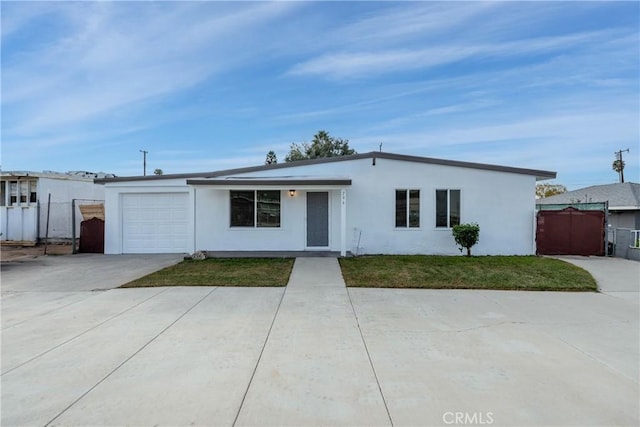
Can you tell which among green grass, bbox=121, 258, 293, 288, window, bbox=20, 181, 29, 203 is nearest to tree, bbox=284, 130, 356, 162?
window, bbox=20, 181, 29, 203

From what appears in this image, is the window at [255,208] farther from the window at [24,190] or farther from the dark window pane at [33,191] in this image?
the window at [24,190]

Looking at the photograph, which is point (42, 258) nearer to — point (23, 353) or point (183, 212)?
point (183, 212)

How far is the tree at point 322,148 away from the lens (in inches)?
1359

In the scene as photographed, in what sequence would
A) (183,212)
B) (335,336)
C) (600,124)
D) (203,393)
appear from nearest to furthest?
(203,393)
(335,336)
(183,212)
(600,124)

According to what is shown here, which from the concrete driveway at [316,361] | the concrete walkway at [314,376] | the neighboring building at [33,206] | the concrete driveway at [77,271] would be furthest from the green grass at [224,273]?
the neighboring building at [33,206]

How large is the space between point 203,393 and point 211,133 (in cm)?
1833

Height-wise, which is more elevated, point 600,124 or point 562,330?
point 600,124

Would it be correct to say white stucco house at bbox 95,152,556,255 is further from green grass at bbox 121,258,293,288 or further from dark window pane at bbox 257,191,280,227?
green grass at bbox 121,258,293,288

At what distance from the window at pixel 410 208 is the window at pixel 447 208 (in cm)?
74

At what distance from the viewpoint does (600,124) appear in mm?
15570

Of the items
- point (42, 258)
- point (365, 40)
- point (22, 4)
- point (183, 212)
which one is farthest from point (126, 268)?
point (365, 40)

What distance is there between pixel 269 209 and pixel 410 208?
515cm

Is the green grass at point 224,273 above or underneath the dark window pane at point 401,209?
underneath

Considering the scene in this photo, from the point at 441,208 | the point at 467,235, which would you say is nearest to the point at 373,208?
the point at 441,208
